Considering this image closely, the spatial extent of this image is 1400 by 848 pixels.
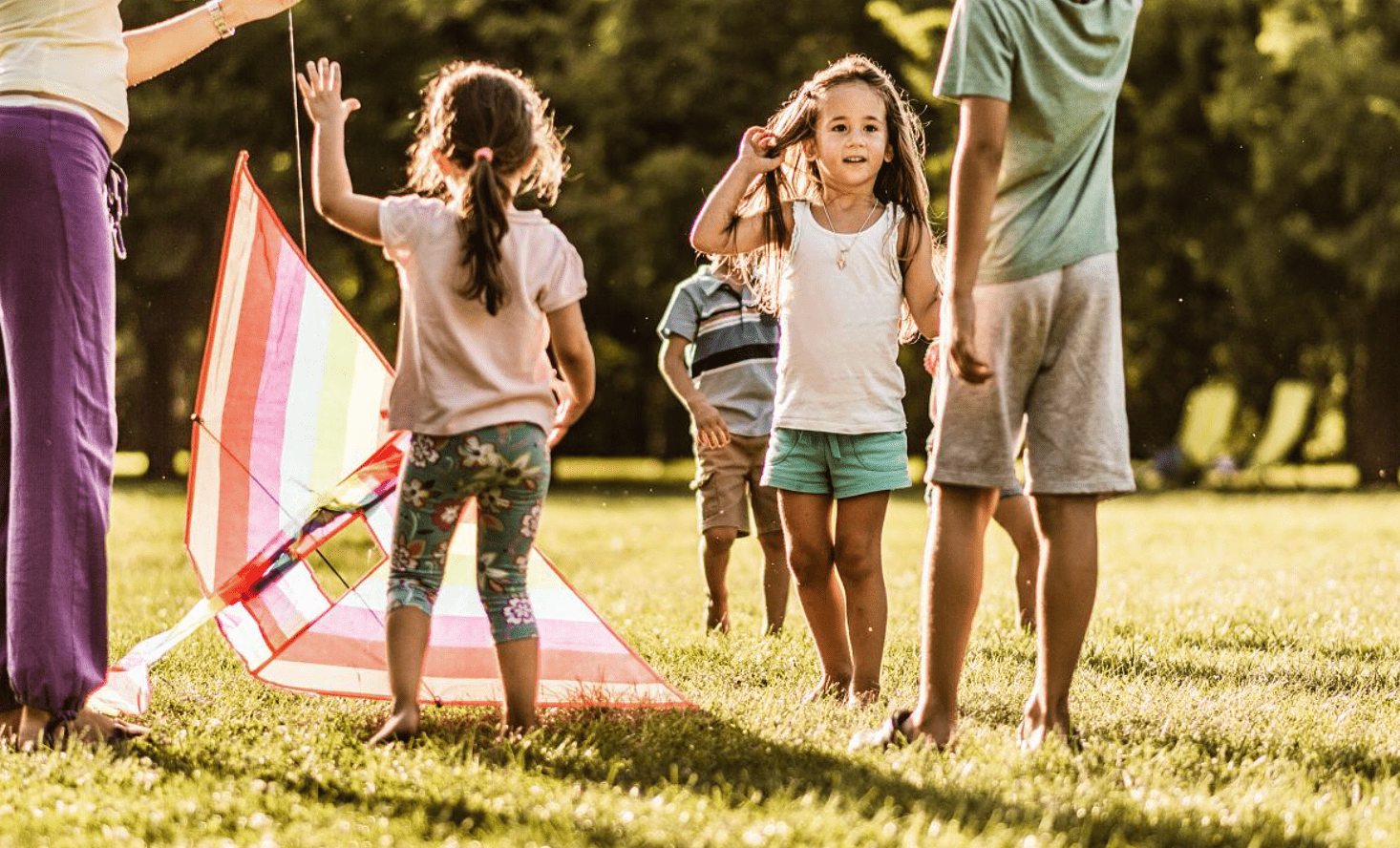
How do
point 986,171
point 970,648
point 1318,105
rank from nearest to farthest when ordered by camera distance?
point 986,171 → point 970,648 → point 1318,105

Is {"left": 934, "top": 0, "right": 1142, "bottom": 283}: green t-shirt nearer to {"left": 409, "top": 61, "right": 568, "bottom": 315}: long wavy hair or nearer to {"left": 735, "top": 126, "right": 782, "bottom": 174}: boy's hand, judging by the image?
{"left": 735, "top": 126, "right": 782, "bottom": 174}: boy's hand

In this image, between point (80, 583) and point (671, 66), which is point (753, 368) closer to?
point (80, 583)

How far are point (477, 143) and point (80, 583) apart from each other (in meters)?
1.45

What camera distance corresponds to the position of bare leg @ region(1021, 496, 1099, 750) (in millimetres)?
3805

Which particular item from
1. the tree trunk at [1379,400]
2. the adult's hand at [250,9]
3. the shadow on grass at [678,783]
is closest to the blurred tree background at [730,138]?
the tree trunk at [1379,400]

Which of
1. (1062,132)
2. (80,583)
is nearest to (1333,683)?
(1062,132)

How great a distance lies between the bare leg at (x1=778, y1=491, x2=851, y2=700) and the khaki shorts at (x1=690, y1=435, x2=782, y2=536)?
1.68m

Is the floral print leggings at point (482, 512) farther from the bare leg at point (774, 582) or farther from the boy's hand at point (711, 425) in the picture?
the bare leg at point (774, 582)

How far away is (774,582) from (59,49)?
3478mm

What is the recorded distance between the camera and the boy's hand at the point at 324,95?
151 inches

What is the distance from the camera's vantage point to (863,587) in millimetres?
4617

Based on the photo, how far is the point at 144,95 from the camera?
20.4 metres

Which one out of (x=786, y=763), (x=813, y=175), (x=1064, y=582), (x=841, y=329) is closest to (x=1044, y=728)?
(x=1064, y=582)

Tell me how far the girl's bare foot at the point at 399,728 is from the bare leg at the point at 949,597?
3.98 ft
